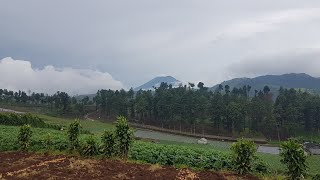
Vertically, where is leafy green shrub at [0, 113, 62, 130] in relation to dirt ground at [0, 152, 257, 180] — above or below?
above

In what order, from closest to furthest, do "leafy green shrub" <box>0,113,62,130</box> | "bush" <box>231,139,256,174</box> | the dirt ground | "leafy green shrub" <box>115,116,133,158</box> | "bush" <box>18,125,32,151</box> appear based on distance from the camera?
the dirt ground → "bush" <box>231,139,256,174</box> → "leafy green shrub" <box>115,116,133,158</box> → "bush" <box>18,125,32,151</box> → "leafy green shrub" <box>0,113,62,130</box>

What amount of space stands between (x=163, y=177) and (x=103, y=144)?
10361mm

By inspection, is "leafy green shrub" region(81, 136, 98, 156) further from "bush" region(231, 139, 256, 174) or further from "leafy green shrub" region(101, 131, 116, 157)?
"bush" region(231, 139, 256, 174)

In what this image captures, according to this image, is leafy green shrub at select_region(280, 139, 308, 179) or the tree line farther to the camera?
the tree line

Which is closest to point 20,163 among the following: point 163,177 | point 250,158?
point 163,177

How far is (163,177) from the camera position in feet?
74.7

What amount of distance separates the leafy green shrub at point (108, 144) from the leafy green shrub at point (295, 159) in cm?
1427

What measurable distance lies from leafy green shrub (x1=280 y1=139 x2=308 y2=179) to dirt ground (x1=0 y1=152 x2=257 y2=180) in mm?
3243

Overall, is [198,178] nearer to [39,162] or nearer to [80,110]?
[39,162]

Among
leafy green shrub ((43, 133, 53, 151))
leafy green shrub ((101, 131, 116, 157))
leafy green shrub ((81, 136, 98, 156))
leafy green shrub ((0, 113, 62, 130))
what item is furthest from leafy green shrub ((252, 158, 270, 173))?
leafy green shrub ((0, 113, 62, 130))

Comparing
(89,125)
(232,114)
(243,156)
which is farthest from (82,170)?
A: (232,114)

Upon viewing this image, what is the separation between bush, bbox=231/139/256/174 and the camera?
2730 cm

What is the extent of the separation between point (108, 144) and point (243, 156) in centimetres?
1170

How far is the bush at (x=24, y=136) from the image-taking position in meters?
34.9
